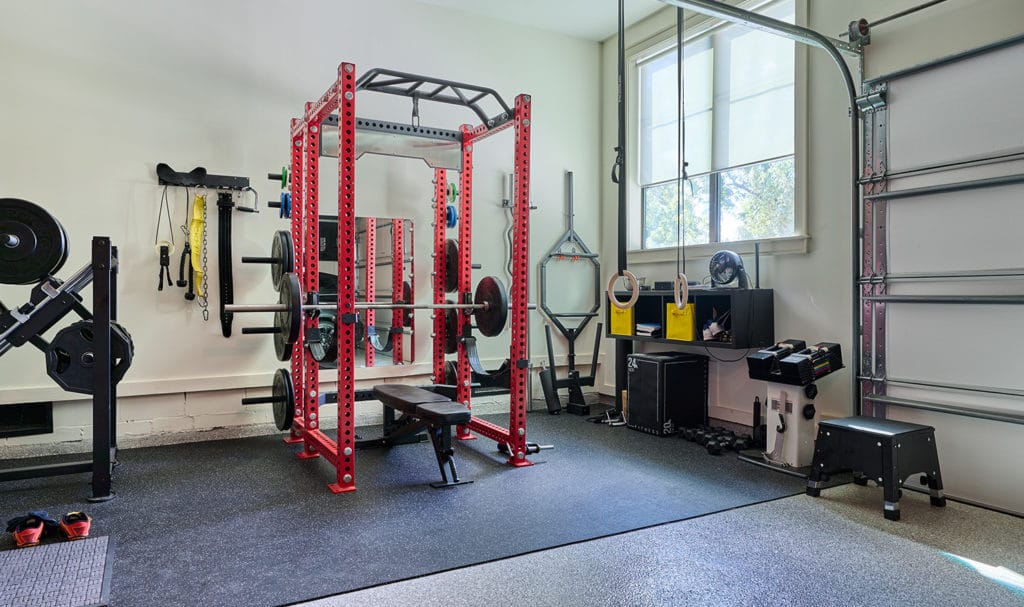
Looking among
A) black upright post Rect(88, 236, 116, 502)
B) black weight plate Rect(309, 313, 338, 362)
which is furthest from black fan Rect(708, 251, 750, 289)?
black upright post Rect(88, 236, 116, 502)

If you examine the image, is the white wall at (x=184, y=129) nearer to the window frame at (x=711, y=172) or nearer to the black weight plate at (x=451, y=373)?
A: the black weight plate at (x=451, y=373)

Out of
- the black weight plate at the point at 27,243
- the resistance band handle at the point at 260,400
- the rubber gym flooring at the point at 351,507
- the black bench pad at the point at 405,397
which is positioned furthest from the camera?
the resistance band handle at the point at 260,400

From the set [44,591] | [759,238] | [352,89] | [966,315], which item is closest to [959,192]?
[966,315]

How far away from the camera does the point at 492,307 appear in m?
4.05

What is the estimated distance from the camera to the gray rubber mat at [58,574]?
213 centimetres

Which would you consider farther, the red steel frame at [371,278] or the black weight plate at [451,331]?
the red steel frame at [371,278]

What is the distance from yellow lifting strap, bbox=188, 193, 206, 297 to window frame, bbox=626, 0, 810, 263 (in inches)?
140

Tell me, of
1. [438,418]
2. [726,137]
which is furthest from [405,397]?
[726,137]

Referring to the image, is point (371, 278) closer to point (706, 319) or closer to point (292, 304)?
point (292, 304)

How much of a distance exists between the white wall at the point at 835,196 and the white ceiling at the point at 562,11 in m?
1.67

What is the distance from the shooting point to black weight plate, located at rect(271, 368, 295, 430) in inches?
161

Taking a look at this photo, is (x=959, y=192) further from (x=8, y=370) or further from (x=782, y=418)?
(x=8, y=370)

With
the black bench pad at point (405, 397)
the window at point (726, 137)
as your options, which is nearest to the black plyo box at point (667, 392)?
the window at point (726, 137)

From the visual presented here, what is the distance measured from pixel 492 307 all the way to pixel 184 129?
2546 mm
